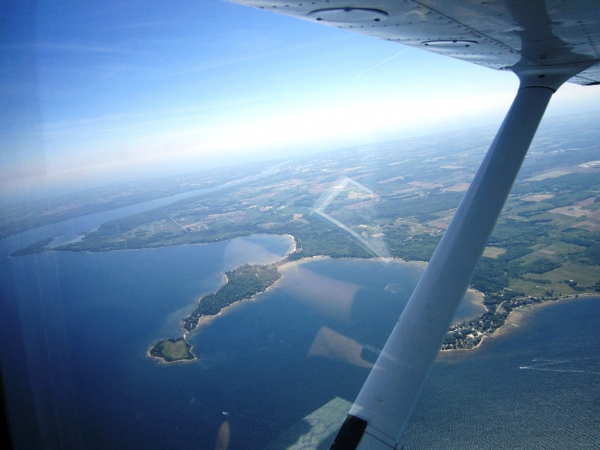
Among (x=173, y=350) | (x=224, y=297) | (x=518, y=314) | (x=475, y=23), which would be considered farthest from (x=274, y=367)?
(x=475, y=23)

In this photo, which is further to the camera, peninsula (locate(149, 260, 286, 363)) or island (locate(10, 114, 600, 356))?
island (locate(10, 114, 600, 356))

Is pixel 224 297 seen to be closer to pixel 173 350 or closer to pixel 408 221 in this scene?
pixel 173 350

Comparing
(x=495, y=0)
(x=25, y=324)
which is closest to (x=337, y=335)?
(x=25, y=324)

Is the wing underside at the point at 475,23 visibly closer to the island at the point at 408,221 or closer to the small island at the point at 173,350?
the island at the point at 408,221

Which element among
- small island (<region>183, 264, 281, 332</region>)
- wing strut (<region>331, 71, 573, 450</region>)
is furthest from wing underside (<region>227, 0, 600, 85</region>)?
small island (<region>183, 264, 281, 332</region>)

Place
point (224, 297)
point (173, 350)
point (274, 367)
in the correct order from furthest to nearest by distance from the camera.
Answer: point (224, 297) < point (173, 350) < point (274, 367)

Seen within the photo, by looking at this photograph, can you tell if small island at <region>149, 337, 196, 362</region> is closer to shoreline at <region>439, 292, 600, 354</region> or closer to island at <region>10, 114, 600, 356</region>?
island at <region>10, 114, 600, 356</region>

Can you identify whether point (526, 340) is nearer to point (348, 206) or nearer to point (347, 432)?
point (347, 432)
